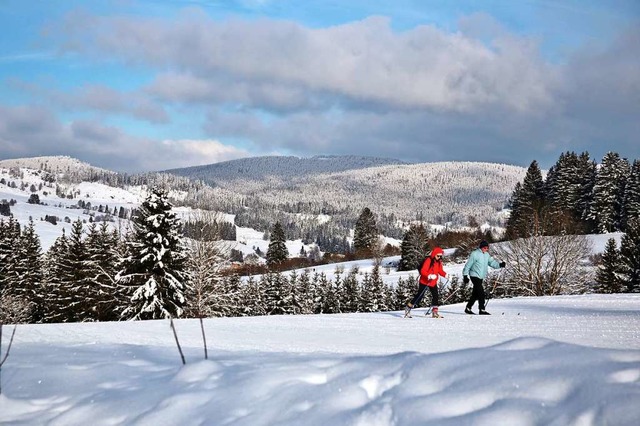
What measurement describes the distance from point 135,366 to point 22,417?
1.50 metres

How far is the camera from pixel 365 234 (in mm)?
98250

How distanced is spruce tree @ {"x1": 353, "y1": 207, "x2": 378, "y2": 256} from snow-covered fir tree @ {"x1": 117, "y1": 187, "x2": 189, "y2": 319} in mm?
69990

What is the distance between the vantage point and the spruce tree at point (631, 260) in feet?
121

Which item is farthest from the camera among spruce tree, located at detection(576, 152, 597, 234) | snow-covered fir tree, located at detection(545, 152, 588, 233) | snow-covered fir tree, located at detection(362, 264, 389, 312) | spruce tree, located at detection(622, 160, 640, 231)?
snow-covered fir tree, located at detection(545, 152, 588, 233)

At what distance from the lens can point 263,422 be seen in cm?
371

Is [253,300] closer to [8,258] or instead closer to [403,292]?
[403,292]

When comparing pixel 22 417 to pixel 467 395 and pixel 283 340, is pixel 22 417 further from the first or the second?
pixel 283 340

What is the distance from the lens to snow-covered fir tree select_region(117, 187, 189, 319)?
2570cm

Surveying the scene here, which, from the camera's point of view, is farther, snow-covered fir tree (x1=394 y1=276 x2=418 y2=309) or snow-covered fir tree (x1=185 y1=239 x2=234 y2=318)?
snow-covered fir tree (x1=394 y1=276 x2=418 y2=309)

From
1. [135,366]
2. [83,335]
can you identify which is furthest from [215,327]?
[135,366]

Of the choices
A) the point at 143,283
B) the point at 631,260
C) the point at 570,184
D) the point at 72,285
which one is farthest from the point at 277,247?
the point at 143,283

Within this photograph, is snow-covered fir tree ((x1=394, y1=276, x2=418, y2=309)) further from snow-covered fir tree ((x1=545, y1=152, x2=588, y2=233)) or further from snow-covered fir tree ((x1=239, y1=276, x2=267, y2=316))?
snow-covered fir tree ((x1=545, y1=152, x2=588, y2=233))

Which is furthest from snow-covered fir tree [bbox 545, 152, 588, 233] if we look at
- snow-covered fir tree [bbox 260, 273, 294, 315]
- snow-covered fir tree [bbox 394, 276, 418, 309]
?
snow-covered fir tree [bbox 260, 273, 294, 315]

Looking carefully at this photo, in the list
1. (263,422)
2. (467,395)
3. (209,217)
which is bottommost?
(263,422)
